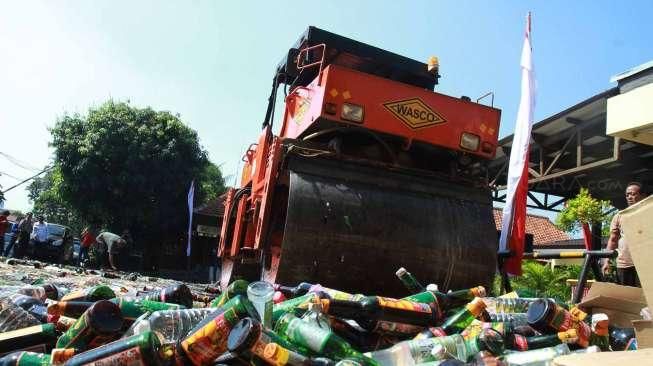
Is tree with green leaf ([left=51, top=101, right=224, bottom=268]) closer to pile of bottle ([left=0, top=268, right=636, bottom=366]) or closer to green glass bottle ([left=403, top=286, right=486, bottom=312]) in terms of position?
pile of bottle ([left=0, top=268, right=636, bottom=366])

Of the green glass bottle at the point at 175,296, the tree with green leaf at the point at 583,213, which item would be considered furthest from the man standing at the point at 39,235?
the green glass bottle at the point at 175,296

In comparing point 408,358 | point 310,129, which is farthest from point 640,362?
point 310,129

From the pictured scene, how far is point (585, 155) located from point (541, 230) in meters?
16.9

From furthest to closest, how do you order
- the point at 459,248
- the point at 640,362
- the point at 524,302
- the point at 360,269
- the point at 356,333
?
1. the point at 459,248
2. the point at 360,269
3. the point at 524,302
4. the point at 356,333
5. the point at 640,362

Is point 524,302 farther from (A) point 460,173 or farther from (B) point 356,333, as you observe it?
(A) point 460,173

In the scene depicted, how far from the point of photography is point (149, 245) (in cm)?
2389

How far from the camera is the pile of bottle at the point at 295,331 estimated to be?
2.24 m

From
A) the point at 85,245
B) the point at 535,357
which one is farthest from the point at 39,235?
the point at 535,357

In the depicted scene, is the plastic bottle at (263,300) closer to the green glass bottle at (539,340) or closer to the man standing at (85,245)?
the green glass bottle at (539,340)

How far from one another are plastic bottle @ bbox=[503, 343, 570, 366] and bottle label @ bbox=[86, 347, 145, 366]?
1518mm

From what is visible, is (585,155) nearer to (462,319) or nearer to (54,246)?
(462,319)

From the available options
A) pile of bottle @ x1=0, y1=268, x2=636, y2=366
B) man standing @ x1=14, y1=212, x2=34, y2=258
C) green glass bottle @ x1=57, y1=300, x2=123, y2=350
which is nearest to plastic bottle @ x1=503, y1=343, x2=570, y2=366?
pile of bottle @ x1=0, y1=268, x2=636, y2=366

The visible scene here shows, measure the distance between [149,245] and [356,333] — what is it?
22371mm

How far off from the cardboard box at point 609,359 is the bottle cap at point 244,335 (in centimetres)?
114
